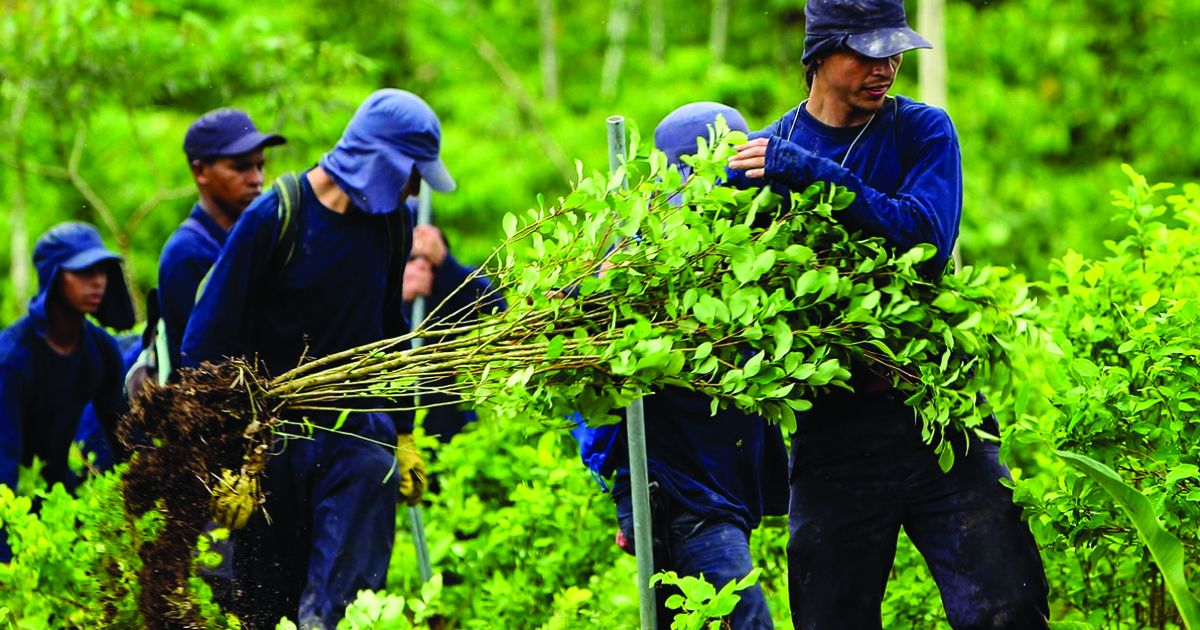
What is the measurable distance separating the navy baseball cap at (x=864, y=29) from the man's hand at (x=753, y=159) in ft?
1.13

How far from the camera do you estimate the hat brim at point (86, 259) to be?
263 inches

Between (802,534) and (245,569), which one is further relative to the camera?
(245,569)

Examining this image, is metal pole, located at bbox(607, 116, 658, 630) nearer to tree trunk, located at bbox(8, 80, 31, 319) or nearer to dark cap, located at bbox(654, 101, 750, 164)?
dark cap, located at bbox(654, 101, 750, 164)

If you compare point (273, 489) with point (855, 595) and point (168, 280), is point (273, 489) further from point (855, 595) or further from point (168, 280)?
point (855, 595)

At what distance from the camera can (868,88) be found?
4035mm

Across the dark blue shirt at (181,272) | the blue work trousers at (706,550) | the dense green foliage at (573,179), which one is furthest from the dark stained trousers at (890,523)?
the dark blue shirt at (181,272)

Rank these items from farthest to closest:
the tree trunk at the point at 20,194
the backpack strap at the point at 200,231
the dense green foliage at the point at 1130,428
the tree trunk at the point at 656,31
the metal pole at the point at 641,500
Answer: the tree trunk at the point at 656,31, the tree trunk at the point at 20,194, the backpack strap at the point at 200,231, the metal pole at the point at 641,500, the dense green foliage at the point at 1130,428

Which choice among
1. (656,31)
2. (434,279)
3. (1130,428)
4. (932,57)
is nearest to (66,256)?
(434,279)

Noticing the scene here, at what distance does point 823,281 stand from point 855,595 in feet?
2.87

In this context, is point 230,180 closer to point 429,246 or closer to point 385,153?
point 429,246

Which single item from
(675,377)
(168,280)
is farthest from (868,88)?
(168,280)

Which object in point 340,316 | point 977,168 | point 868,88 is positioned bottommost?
point 977,168

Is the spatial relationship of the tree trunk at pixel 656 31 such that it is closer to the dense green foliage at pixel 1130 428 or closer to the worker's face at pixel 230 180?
the worker's face at pixel 230 180

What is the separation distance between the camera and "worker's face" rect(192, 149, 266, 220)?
650cm
